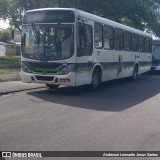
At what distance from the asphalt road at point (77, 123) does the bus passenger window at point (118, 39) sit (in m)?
5.05

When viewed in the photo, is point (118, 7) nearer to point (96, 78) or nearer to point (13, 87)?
point (96, 78)

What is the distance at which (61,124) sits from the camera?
347 inches

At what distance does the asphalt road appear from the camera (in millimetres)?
7102

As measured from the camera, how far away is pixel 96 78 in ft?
52.6

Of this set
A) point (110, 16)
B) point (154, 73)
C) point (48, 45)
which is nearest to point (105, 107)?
point (48, 45)

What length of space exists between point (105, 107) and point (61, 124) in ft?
9.92

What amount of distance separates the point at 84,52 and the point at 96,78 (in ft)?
6.11

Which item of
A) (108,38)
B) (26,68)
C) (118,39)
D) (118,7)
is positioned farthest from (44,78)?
(118,7)

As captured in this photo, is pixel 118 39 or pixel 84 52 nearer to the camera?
pixel 84 52

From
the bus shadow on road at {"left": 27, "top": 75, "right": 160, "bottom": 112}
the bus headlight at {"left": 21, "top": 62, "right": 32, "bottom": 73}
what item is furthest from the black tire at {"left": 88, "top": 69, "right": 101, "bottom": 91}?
the bus headlight at {"left": 21, "top": 62, "right": 32, "bottom": 73}

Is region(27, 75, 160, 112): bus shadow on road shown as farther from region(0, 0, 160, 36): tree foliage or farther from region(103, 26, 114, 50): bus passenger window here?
region(0, 0, 160, 36): tree foliage

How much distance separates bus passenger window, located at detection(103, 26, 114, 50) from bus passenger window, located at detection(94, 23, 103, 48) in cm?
54

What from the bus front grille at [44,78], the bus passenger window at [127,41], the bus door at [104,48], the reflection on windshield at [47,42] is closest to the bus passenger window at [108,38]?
the bus door at [104,48]

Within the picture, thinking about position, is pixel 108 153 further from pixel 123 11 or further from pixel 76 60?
pixel 123 11
